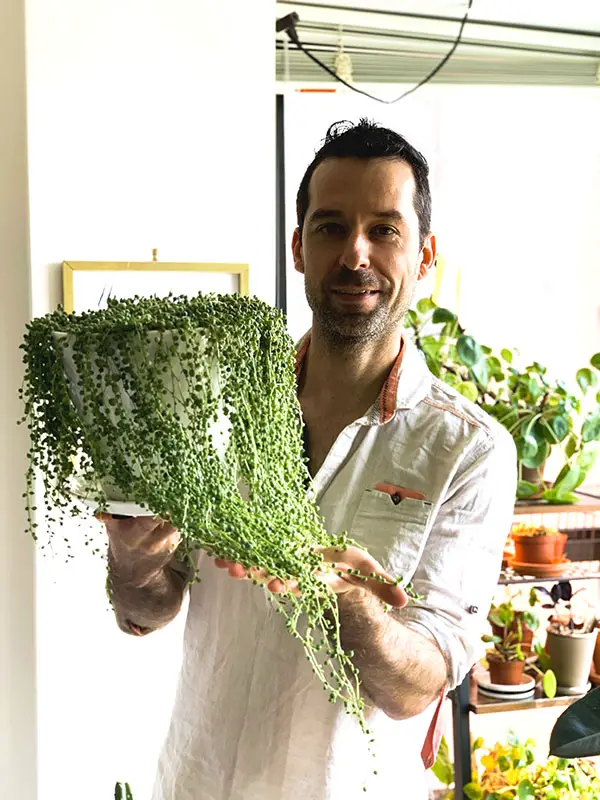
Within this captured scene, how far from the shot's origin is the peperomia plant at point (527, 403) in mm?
2564

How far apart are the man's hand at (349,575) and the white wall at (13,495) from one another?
1516mm

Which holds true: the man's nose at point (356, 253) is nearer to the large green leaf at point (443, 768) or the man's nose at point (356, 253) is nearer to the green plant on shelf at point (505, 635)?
the green plant on shelf at point (505, 635)

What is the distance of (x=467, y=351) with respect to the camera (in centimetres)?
255

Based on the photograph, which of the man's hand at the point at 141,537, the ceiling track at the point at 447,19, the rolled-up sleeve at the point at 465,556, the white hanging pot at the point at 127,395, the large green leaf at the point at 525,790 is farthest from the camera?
the ceiling track at the point at 447,19

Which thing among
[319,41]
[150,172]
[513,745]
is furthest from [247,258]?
[513,745]

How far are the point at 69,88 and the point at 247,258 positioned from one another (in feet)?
1.95

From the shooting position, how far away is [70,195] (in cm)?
229

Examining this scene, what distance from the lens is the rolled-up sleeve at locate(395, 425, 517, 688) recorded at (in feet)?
4.57

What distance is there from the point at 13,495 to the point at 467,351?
126 cm

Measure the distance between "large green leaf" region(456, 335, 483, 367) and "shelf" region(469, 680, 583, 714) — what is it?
36.5 inches

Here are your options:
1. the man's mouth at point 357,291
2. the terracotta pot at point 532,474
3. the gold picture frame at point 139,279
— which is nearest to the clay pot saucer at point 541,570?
the terracotta pot at point 532,474

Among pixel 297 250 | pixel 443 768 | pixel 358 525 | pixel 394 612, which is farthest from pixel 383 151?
pixel 443 768

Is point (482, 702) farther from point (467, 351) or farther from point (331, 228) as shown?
point (331, 228)

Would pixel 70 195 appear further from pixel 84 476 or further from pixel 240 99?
pixel 84 476
